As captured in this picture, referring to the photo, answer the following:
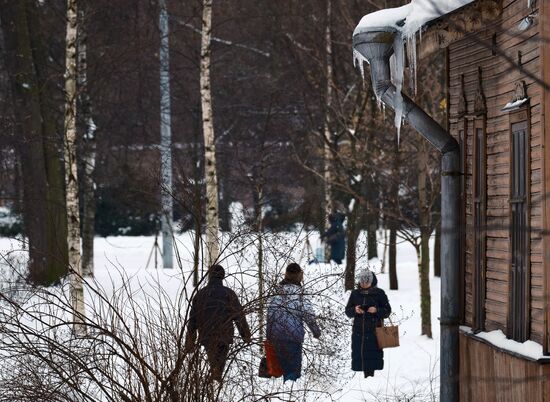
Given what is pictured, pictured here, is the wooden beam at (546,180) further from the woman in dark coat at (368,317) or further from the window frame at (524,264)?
the woman in dark coat at (368,317)

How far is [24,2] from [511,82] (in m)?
15.4

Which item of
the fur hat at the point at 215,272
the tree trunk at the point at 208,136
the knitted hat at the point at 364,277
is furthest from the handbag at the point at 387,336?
the tree trunk at the point at 208,136

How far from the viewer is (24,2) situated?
75.4ft

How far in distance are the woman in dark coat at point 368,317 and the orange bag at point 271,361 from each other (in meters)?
4.30

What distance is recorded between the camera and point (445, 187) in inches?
414

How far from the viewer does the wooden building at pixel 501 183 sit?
26.9 feet

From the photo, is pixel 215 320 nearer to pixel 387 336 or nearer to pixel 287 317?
pixel 287 317

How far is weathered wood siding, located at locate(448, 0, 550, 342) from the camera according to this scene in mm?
8422

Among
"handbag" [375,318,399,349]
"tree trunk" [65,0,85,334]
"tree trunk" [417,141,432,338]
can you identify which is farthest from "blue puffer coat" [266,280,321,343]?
"tree trunk" [417,141,432,338]

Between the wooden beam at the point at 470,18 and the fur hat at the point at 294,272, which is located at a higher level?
the wooden beam at the point at 470,18

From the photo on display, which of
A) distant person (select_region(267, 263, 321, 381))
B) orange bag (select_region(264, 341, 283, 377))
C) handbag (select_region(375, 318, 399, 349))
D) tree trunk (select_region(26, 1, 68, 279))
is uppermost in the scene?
tree trunk (select_region(26, 1, 68, 279))

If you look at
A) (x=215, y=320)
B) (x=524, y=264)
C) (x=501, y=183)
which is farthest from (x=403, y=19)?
(x=215, y=320)

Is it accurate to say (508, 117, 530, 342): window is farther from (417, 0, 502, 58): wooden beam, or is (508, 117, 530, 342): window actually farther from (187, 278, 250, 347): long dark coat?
(187, 278, 250, 347): long dark coat

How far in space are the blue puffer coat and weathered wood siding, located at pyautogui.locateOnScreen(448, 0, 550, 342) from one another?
1.49 metres
